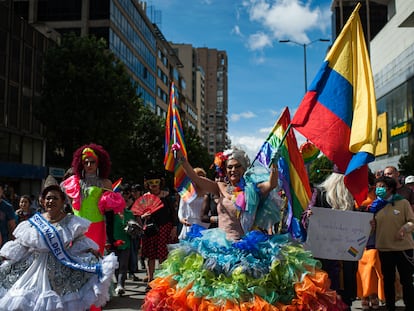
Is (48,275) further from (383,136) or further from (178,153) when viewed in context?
(383,136)

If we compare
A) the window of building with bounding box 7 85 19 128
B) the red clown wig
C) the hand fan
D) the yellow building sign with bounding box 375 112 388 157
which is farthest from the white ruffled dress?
the yellow building sign with bounding box 375 112 388 157

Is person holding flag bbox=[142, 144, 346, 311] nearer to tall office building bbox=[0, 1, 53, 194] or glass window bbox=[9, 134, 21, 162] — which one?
tall office building bbox=[0, 1, 53, 194]

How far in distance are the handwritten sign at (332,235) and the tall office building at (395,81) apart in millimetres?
36358

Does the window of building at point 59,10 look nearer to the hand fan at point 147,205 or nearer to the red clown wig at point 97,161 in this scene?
the hand fan at point 147,205

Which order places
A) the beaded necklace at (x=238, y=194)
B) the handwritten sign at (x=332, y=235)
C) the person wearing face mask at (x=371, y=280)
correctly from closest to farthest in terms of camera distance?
the beaded necklace at (x=238, y=194) < the handwritten sign at (x=332, y=235) < the person wearing face mask at (x=371, y=280)

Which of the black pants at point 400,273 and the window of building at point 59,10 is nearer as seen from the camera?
the black pants at point 400,273

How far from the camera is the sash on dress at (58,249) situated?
4.80 m

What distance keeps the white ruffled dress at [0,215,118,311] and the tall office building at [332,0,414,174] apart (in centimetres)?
3783

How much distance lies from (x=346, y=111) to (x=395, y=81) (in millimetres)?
43256

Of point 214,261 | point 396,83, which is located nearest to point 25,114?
point 214,261

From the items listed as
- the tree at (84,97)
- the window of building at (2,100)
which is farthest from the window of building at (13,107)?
the tree at (84,97)

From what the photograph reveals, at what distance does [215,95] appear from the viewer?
181125 mm

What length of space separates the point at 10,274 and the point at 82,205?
71.3 inches

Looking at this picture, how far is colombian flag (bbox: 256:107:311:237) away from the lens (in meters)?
5.59
